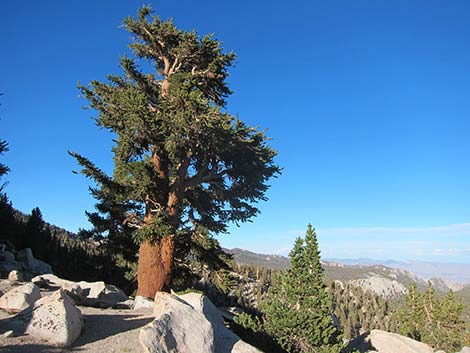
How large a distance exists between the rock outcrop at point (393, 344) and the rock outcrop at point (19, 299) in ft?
114

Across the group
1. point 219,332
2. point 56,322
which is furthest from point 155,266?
point 56,322

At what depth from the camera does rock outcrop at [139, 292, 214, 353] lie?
9.59 m

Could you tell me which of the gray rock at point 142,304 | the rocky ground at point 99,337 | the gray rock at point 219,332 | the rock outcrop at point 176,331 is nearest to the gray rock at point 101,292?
the gray rock at point 142,304

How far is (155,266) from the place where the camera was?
18.6 meters

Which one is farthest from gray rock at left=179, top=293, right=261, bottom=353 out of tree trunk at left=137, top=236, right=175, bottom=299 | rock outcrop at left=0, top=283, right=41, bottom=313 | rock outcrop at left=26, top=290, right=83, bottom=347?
rock outcrop at left=0, top=283, right=41, bottom=313

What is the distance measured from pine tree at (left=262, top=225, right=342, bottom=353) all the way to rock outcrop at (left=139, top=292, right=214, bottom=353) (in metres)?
8.80

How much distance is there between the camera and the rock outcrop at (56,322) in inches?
388

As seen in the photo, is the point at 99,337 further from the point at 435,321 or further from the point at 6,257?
the point at 435,321

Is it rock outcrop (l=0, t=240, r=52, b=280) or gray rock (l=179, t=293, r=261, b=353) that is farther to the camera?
rock outcrop (l=0, t=240, r=52, b=280)

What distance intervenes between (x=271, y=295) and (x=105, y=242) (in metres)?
11.4

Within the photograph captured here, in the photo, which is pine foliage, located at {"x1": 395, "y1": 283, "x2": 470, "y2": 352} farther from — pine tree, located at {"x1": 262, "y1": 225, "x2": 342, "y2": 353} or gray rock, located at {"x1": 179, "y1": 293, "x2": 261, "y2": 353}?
gray rock, located at {"x1": 179, "y1": 293, "x2": 261, "y2": 353}

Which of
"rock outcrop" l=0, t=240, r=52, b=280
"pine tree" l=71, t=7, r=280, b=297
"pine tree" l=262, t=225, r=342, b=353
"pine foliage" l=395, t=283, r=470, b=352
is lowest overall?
"pine foliage" l=395, t=283, r=470, b=352

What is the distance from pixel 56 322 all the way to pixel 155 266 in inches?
339

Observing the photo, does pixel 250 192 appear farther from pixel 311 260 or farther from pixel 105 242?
pixel 105 242
